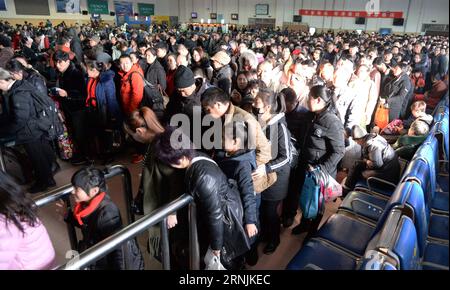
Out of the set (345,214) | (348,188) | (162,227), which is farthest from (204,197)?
(348,188)

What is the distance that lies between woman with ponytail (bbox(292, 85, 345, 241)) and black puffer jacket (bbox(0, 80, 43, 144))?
2.99 meters

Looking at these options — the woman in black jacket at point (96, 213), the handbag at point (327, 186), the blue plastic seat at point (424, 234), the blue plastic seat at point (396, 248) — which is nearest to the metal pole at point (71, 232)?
the woman in black jacket at point (96, 213)

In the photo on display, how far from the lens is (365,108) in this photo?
14.8ft

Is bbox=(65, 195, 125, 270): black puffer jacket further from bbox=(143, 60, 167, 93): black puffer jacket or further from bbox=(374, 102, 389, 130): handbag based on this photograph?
bbox=(374, 102, 389, 130): handbag

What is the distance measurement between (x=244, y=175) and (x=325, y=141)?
3.42 feet

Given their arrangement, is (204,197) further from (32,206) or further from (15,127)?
(15,127)

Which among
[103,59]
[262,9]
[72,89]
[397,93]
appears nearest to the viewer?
[72,89]

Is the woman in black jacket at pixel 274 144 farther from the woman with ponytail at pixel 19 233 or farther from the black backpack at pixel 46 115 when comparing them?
the black backpack at pixel 46 115

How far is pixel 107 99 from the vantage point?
422 cm

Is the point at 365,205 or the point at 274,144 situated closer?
the point at 274,144

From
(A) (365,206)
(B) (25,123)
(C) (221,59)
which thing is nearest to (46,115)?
(B) (25,123)

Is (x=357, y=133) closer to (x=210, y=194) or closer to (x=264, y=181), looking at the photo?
(x=264, y=181)

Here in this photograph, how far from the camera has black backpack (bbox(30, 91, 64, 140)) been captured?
137 inches
